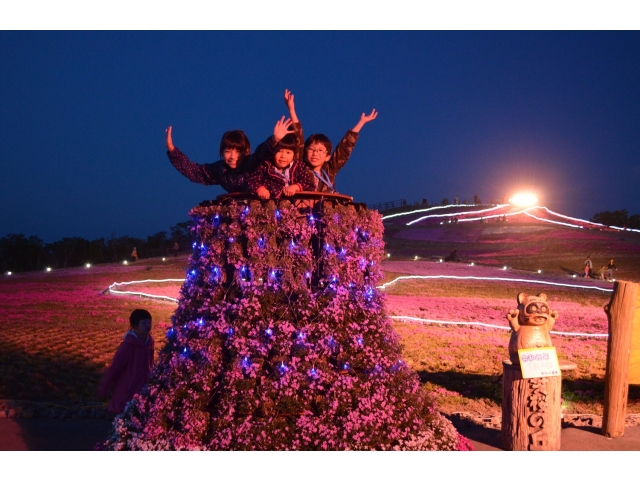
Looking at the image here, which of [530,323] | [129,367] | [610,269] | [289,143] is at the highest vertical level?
[289,143]

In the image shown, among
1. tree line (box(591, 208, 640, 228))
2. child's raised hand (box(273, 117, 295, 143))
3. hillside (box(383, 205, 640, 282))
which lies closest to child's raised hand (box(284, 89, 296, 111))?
child's raised hand (box(273, 117, 295, 143))

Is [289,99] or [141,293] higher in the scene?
[289,99]

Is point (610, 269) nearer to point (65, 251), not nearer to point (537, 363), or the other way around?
point (537, 363)

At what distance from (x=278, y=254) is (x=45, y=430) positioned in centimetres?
321

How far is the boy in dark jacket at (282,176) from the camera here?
3951mm

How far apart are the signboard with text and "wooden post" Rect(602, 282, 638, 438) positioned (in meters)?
1.02

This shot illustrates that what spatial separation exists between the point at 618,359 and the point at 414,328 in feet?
19.6

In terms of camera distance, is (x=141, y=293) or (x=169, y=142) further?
Result: (x=141, y=293)

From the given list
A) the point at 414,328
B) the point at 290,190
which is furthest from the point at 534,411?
the point at 414,328

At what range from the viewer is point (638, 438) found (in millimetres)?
5246

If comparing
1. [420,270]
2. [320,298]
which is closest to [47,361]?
[320,298]

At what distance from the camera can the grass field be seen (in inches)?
269

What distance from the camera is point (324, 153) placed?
476 cm

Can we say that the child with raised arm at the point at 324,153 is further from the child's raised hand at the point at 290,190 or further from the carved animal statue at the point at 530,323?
the carved animal statue at the point at 530,323
